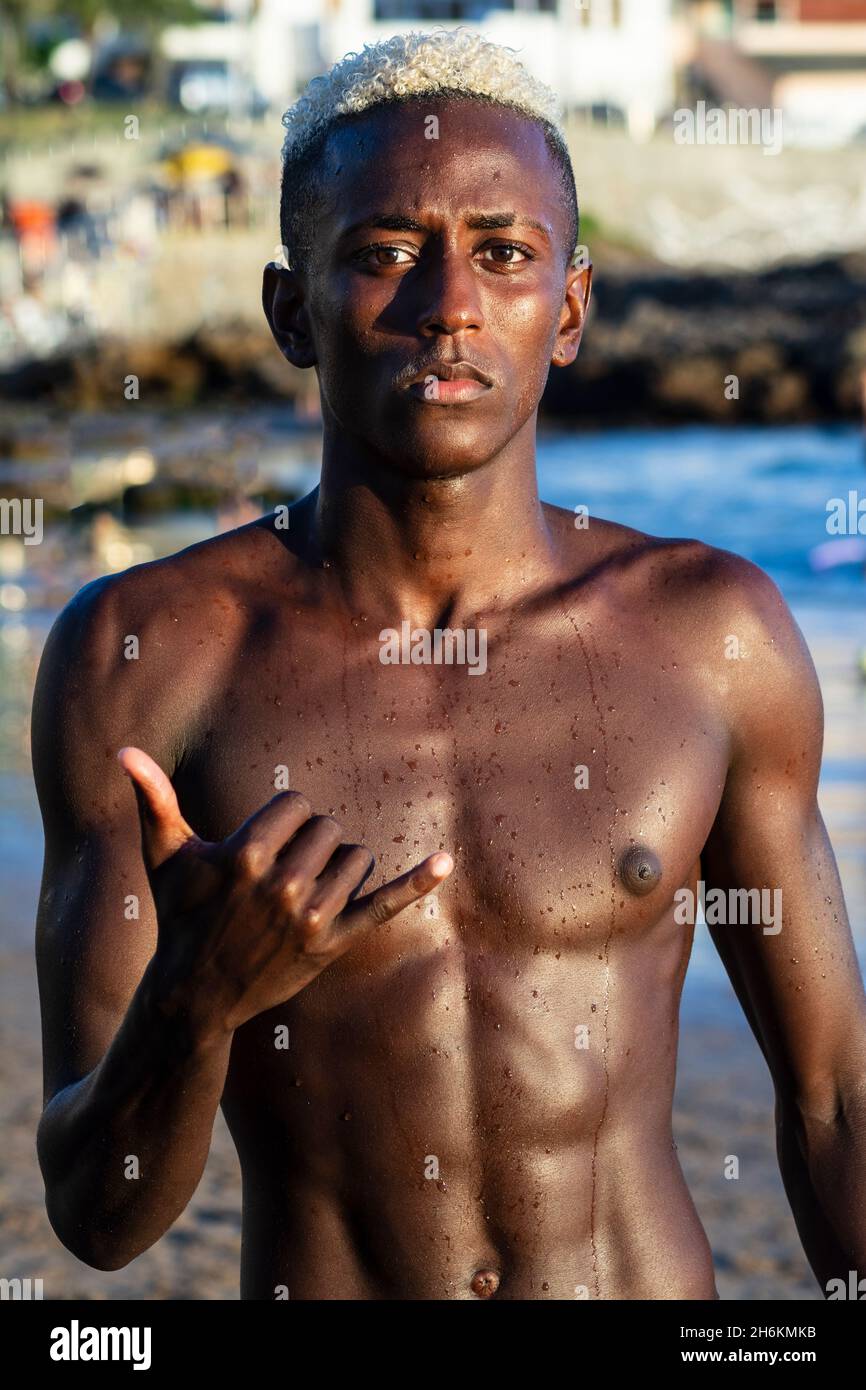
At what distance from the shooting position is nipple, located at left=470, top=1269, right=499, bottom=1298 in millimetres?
2344

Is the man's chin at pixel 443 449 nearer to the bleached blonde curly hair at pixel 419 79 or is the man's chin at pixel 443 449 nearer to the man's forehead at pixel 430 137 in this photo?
the man's forehead at pixel 430 137

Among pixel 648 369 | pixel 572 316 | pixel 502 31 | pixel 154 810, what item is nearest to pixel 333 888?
pixel 154 810

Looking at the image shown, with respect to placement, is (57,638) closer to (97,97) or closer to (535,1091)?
(535,1091)

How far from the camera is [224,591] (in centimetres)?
255

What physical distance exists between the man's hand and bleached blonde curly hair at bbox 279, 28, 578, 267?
885 mm

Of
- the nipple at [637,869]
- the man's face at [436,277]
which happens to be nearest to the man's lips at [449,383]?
the man's face at [436,277]

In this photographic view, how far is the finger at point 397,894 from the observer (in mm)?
1894

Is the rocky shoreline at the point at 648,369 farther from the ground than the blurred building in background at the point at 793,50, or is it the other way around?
the blurred building in background at the point at 793,50

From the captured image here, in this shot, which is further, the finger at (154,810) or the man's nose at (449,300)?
the man's nose at (449,300)

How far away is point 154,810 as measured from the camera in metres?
1.96

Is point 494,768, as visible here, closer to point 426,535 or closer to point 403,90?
point 426,535
